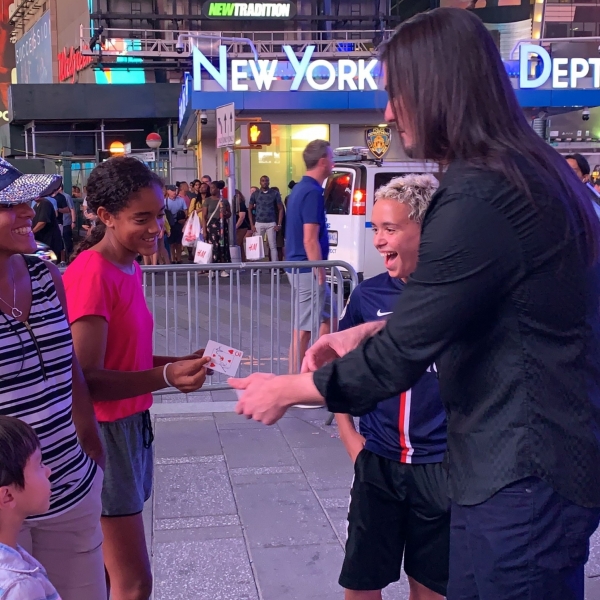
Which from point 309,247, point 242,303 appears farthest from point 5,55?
point 242,303

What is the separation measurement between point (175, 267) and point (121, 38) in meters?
25.0

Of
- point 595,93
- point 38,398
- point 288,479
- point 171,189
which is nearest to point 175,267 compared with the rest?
point 288,479

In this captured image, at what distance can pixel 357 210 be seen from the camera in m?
12.5

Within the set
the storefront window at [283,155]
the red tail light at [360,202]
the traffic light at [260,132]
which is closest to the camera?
the red tail light at [360,202]

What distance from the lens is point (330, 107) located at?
787 inches

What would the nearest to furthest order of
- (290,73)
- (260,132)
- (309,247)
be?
(309,247) → (260,132) → (290,73)

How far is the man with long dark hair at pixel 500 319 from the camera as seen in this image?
1.63 meters

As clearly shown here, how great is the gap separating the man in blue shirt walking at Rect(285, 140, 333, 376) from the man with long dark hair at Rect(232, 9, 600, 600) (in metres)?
4.99

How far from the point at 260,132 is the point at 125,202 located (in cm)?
1129

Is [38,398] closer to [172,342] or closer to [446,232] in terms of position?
[446,232]

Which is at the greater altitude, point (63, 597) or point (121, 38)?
point (121, 38)

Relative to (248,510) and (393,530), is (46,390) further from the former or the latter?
(248,510)

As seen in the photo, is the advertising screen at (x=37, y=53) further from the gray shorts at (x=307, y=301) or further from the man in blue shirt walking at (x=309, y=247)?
the gray shorts at (x=307, y=301)

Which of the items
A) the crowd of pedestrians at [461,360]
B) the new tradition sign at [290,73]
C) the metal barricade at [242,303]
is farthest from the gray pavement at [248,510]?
the new tradition sign at [290,73]
